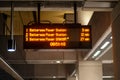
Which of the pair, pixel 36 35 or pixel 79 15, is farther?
pixel 79 15

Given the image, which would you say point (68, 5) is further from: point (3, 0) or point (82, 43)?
point (3, 0)

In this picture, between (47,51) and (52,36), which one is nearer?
(52,36)

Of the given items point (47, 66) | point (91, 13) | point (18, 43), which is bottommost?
point (47, 66)

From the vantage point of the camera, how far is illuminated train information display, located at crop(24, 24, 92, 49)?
5809mm

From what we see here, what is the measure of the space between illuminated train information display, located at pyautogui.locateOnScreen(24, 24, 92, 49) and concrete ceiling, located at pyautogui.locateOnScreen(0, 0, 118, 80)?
0.91 feet

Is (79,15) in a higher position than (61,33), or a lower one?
higher

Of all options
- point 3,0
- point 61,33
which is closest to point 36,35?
point 61,33

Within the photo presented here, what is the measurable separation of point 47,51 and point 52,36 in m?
6.39

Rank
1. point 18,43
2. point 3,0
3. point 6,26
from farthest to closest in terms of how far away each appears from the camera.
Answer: point 18,43, point 6,26, point 3,0

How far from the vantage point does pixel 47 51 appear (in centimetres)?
1223

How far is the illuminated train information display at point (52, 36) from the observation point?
229 inches

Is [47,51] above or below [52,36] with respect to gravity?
below

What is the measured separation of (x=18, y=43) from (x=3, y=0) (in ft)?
20.1

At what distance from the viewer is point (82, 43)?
19.5 ft
